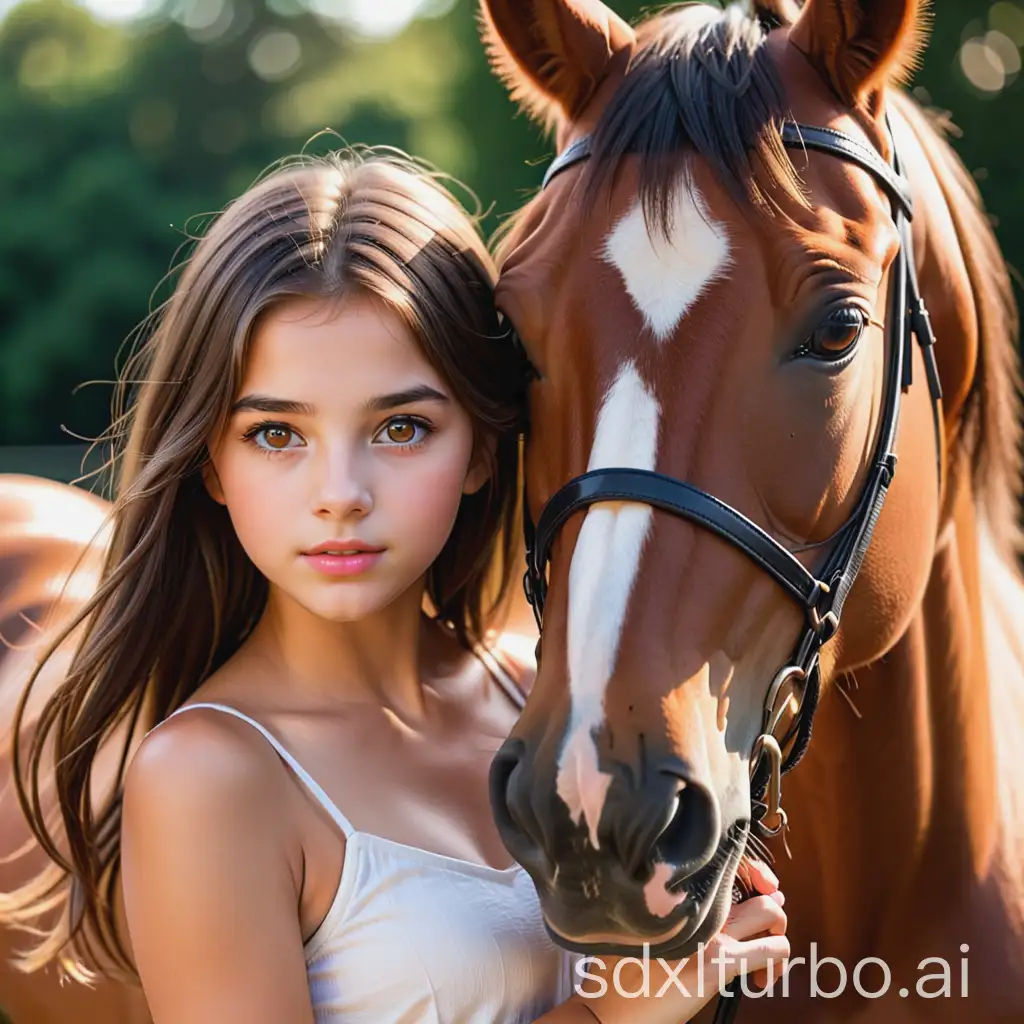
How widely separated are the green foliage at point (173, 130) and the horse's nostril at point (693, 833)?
7698mm

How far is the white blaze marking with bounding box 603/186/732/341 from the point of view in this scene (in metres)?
1.41

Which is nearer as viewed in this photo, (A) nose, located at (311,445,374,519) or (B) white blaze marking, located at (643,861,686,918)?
(B) white blaze marking, located at (643,861,686,918)

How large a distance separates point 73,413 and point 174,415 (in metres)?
9.64

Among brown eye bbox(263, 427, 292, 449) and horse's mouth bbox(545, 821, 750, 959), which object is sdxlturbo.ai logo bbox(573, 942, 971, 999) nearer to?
horse's mouth bbox(545, 821, 750, 959)

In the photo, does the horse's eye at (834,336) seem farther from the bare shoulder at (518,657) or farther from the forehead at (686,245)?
the bare shoulder at (518,657)

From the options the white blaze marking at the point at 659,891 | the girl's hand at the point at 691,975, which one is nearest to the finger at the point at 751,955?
the girl's hand at the point at 691,975

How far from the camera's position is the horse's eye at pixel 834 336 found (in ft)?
4.71

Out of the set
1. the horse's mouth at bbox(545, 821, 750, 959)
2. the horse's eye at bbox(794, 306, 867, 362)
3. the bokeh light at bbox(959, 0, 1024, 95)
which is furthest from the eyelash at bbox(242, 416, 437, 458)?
the bokeh light at bbox(959, 0, 1024, 95)

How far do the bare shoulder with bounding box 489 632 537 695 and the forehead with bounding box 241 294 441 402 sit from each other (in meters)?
0.56

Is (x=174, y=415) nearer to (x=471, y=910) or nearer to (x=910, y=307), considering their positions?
(x=471, y=910)

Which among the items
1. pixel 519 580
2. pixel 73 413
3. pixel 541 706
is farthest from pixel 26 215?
pixel 541 706

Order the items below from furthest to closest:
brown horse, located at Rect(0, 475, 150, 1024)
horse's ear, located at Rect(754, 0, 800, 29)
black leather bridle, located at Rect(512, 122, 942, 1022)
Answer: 1. brown horse, located at Rect(0, 475, 150, 1024)
2. horse's ear, located at Rect(754, 0, 800, 29)
3. black leather bridle, located at Rect(512, 122, 942, 1022)

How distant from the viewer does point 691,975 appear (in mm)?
1457

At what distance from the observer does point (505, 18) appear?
5.45 feet
